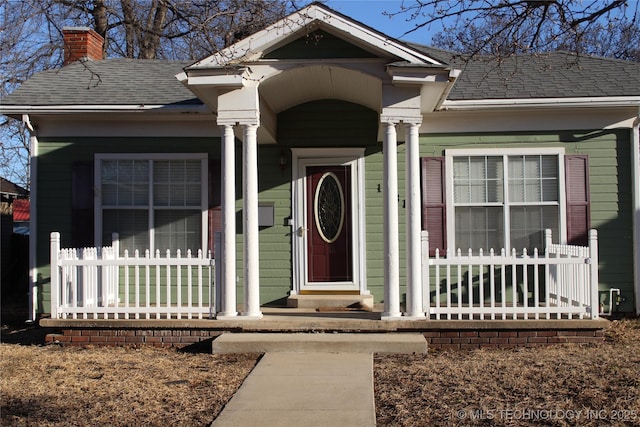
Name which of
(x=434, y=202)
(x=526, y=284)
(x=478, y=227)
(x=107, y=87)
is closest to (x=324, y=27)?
(x=434, y=202)

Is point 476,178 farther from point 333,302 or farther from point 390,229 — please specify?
point 333,302

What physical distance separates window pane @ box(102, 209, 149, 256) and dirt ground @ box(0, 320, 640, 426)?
2428 mm

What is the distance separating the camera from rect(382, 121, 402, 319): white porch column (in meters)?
7.82

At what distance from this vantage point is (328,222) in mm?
10039

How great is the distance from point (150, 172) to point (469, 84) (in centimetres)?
502

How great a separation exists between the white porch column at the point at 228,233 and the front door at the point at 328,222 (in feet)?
6.68

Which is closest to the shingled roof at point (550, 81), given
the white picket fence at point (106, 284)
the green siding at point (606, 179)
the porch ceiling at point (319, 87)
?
the green siding at point (606, 179)

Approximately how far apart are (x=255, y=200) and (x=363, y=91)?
2170 mm

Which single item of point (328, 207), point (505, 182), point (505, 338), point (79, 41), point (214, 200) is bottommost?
point (505, 338)

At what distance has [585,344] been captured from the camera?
766 cm

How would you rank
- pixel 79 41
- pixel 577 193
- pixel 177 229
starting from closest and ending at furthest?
1. pixel 577 193
2. pixel 177 229
3. pixel 79 41

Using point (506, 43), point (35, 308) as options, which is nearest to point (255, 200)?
point (506, 43)

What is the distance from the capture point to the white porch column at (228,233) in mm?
7934

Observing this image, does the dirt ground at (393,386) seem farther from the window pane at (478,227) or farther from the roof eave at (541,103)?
the roof eave at (541,103)
